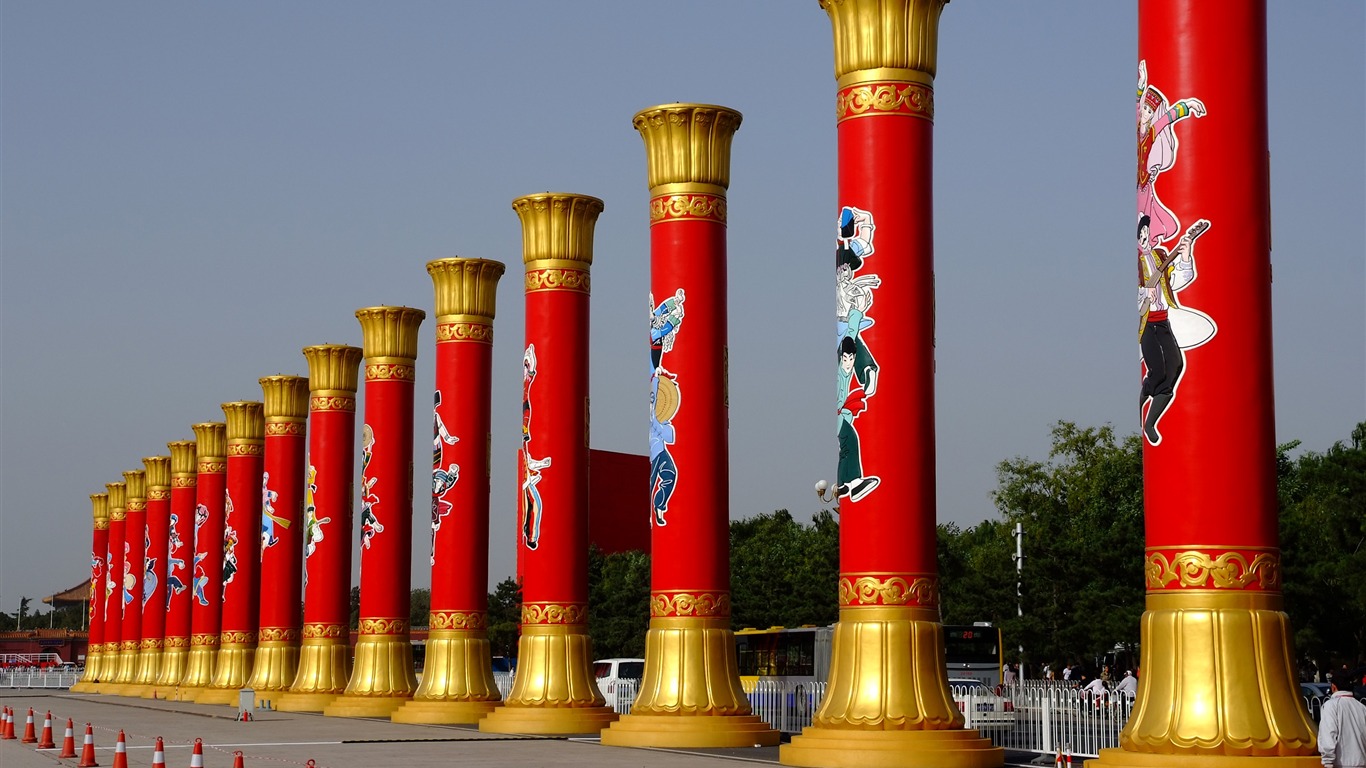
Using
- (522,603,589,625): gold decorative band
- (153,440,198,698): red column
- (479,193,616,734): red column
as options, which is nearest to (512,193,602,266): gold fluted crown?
(479,193,616,734): red column

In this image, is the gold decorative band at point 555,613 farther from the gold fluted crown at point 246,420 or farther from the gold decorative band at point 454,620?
the gold fluted crown at point 246,420

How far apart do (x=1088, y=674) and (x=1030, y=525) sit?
6.21 m

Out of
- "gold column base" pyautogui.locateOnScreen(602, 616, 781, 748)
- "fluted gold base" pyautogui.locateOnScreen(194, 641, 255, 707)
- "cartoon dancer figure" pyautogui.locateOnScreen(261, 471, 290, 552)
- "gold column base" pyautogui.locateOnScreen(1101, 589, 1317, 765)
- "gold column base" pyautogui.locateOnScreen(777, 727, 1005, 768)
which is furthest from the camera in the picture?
"fluted gold base" pyautogui.locateOnScreen(194, 641, 255, 707)

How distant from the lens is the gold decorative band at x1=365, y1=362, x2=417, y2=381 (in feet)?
114

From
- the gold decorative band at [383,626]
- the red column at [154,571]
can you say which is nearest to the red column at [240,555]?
the red column at [154,571]

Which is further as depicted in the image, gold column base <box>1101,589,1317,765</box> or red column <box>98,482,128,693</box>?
red column <box>98,482,128,693</box>

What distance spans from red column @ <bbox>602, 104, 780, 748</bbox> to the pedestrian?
1163 cm

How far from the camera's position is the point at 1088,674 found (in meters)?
47.8

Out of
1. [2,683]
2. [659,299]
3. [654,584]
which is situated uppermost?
[659,299]

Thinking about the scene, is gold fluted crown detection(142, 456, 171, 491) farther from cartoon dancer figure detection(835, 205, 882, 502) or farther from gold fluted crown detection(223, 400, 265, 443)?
cartoon dancer figure detection(835, 205, 882, 502)

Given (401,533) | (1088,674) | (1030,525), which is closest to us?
(401,533)

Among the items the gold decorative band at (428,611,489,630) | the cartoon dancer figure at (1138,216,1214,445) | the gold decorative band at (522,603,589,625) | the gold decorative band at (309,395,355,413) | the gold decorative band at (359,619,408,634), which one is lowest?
the gold decorative band at (359,619,408,634)

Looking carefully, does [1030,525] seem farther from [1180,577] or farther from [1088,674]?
[1180,577]

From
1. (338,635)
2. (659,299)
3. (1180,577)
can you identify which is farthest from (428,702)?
(1180,577)
